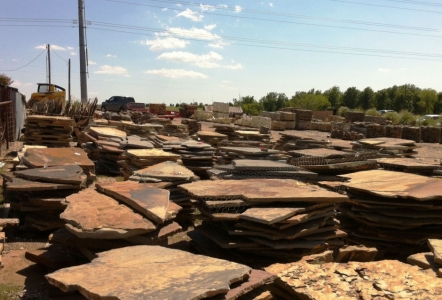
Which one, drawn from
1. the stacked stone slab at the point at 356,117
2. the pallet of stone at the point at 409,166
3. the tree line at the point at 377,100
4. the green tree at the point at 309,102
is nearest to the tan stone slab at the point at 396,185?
the pallet of stone at the point at 409,166

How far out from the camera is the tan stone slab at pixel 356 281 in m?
3.25

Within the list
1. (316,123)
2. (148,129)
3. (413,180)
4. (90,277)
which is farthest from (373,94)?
(90,277)

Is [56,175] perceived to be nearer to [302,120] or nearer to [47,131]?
[47,131]

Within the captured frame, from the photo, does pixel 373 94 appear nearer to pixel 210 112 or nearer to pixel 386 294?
pixel 210 112

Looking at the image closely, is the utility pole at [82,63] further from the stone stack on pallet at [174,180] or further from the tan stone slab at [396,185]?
the tan stone slab at [396,185]

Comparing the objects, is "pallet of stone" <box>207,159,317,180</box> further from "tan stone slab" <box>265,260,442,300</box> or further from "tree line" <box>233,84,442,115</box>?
"tree line" <box>233,84,442,115</box>

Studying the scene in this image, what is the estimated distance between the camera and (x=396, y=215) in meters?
5.07

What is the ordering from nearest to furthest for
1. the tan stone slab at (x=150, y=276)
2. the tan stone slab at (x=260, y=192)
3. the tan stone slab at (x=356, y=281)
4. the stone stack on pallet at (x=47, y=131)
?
the tan stone slab at (x=150, y=276), the tan stone slab at (x=356, y=281), the tan stone slab at (x=260, y=192), the stone stack on pallet at (x=47, y=131)

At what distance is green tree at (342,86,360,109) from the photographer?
2366 inches

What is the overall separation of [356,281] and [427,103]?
60.3m

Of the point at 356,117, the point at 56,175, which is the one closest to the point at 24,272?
the point at 56,175

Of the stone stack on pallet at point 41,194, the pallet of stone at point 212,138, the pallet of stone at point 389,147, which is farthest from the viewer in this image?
the pallet of stone at point 212,138

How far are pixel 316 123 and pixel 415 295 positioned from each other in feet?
76.3

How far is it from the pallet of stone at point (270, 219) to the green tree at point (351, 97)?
5914cm
